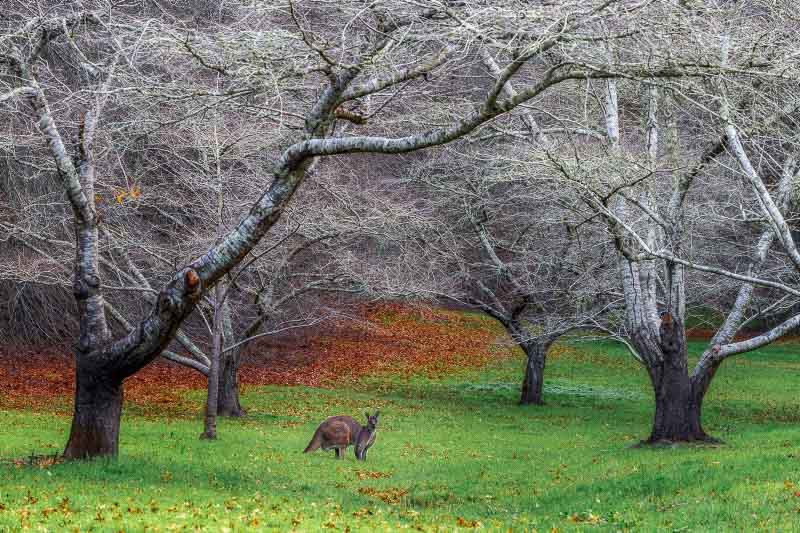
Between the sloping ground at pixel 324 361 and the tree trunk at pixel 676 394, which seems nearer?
the tree trunk at pixel 676 394

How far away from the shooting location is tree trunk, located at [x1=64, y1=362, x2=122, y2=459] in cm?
1173

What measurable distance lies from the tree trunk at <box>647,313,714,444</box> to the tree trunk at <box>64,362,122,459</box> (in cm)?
898

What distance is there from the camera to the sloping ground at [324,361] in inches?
899

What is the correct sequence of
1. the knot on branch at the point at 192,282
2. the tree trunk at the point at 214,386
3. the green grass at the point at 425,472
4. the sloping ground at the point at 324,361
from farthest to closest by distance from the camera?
the sloping ground at the point at 324,361
the tree trunk at the point at 214,386
the knot on branch at the point at 192,282
the green grass at the point at 425,472

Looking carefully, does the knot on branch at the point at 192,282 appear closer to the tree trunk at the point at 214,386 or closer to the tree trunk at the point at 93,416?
the tree trunk at the point at 93,416

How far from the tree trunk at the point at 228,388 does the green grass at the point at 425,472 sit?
651mm

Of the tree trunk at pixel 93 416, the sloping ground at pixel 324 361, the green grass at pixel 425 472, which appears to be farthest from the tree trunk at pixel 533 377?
the tree trunk at pixel 93 416

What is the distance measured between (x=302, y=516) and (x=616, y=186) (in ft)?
23.0

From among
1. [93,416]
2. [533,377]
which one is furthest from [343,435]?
[533,377]

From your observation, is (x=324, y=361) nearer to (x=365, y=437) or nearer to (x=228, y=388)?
(x=228, y=388)

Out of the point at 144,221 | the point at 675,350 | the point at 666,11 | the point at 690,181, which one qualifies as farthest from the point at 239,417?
the point at 666,11

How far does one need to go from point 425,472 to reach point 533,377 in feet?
36.5

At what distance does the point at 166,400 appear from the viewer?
2325cm

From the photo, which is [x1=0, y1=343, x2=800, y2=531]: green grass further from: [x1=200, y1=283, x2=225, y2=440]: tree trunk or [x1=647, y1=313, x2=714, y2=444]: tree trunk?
[x1=647, y1=313, x2=714, y2=444]: tree trunk
